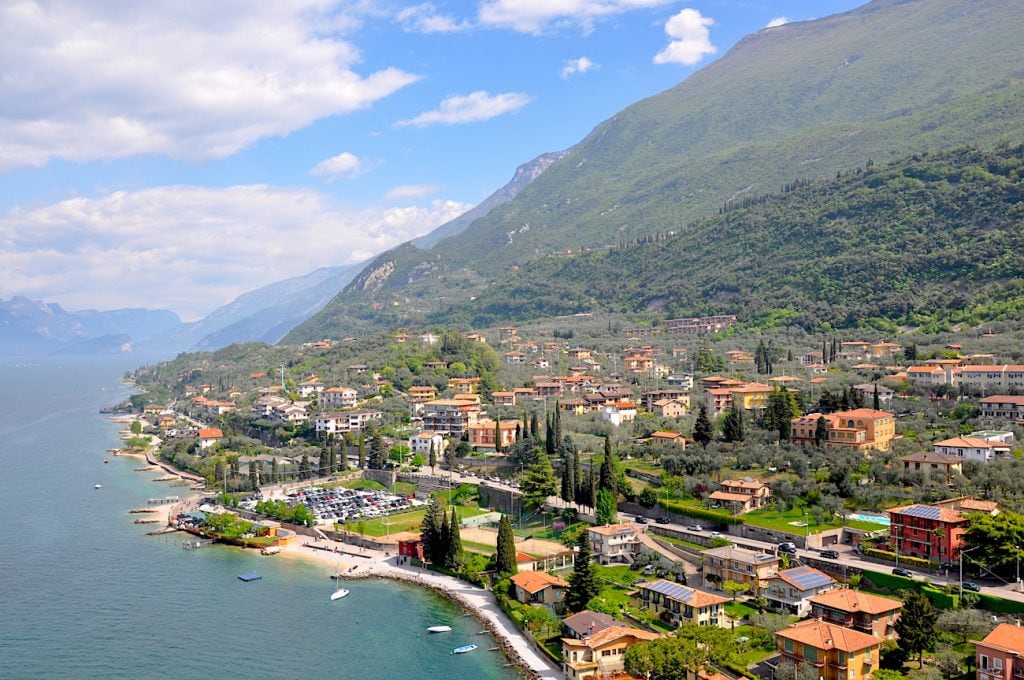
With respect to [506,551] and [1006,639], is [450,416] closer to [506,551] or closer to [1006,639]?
[506,551]

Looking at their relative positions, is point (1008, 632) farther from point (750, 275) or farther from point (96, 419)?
point (96, 419)

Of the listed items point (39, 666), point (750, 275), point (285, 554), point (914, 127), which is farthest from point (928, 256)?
point (39, 666)

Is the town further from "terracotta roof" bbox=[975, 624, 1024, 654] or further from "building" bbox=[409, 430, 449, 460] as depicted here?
"building" bbox=[409, 430, 449, 460]

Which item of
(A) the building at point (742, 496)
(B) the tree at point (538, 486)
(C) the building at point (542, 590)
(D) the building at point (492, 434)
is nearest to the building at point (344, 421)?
(D) the building at point (492, 434)

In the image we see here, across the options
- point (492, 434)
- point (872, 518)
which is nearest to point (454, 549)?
point (872, 518)

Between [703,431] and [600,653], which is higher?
[703,431]
